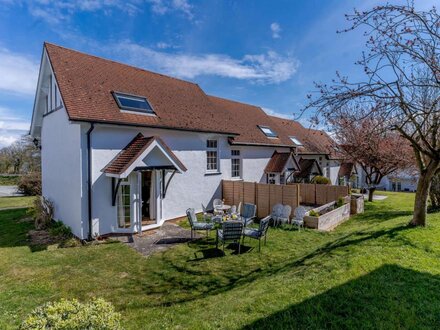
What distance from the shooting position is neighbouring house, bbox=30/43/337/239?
10211 millimetres

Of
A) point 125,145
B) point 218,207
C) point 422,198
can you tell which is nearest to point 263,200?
point 218,207

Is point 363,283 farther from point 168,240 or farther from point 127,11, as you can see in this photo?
point 127,11

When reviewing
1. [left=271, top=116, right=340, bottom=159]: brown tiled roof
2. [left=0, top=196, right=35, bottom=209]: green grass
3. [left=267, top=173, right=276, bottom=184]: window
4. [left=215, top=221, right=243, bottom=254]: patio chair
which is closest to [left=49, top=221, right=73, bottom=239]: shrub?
[left=215, top=221, right=243, bottom=254]: patio chair

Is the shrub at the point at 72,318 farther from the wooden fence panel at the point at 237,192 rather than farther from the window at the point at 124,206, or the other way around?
the wooden fence panel at the point at 237,192

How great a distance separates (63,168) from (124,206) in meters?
3.60

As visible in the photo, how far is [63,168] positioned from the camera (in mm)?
11656

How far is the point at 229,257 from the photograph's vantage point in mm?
8445

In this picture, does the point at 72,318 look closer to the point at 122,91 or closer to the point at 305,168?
the point at 122,91

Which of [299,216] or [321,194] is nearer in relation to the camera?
[299,216]

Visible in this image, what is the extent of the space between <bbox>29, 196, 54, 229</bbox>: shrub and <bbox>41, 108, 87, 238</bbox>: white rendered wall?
290mm

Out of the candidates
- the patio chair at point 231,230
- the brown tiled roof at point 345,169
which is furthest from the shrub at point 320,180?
the patio chair at point 231,230

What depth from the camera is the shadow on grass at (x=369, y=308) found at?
13.2 ft

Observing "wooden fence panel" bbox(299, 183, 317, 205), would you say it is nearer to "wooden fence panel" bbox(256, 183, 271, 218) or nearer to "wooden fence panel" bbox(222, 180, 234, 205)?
"wooden fence panel" bbox(256, 183, 271, 218)

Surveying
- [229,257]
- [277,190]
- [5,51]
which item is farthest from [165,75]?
[229,257]
